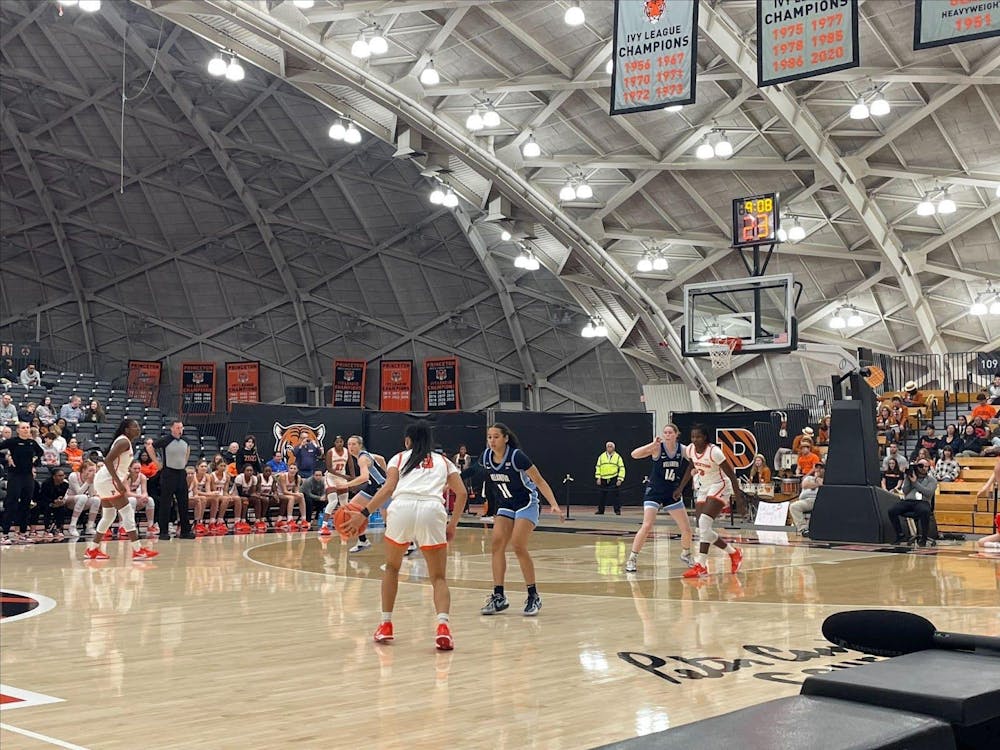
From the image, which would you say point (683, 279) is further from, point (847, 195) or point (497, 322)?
point (497, 322)

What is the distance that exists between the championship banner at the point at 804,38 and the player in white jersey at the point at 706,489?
16.2 ft

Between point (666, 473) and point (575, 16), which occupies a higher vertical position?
point (575, 16)

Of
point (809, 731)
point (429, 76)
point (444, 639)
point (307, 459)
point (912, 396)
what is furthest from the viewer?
point (912, 396)

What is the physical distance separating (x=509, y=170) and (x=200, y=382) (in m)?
21.5

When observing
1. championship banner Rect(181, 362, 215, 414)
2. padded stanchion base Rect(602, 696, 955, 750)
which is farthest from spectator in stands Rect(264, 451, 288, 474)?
padded stanchion base Rect(602, 696, 955, 750)

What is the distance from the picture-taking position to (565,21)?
73.9 feet

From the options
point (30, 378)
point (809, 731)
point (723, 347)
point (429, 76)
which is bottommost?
point (809, 731)

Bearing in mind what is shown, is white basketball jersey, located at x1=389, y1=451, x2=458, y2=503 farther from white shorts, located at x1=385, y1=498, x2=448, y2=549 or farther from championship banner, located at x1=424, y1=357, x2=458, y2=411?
championship banner, located at x1=424, y1=357, x2=458, y2=411

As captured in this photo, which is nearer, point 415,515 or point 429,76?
point 415,515

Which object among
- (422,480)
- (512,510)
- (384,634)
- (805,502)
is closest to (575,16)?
(805,502)

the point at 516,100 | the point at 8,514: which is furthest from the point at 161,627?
the point at 516,100

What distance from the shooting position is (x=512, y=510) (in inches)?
384

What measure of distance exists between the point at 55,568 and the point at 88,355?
33.2 metres

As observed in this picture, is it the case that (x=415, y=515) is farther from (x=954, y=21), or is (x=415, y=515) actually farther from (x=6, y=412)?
(x=6, y=412)
